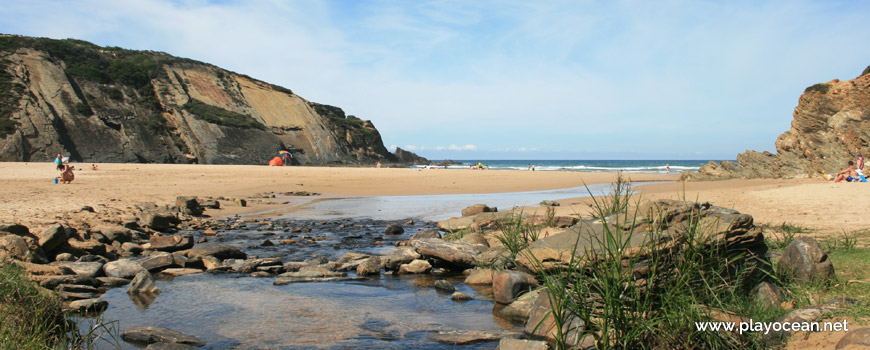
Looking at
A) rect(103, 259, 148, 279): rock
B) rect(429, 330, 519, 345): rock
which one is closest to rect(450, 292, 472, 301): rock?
rect(429, 330, 519, 345): rock

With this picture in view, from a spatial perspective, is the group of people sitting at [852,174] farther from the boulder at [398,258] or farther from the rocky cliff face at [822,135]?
the boulder at [398,258]

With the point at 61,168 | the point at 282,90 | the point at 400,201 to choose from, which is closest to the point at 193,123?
the point at 282,90

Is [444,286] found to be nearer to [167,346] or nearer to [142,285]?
[167,346]

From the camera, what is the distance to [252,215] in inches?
582

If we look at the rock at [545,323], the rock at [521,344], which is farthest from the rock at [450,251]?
the rock at [521,344]

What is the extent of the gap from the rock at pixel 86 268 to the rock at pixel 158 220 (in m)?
4.01

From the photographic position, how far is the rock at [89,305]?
217 inches

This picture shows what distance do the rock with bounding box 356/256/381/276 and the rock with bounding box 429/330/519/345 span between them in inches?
116

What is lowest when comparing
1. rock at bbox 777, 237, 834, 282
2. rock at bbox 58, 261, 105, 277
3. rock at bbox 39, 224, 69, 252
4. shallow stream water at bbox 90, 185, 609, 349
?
shallow stream water at bbox 90, 185, 609, 349

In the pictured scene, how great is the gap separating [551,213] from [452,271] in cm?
263

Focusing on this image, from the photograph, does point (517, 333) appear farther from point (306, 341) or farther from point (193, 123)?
point (193, 123)

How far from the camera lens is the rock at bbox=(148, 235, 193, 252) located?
8.95 meters

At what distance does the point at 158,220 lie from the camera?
11344 mm

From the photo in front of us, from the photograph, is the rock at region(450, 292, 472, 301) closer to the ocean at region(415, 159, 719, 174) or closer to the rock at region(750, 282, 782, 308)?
the rock at region(750, 282, 782, 308)
